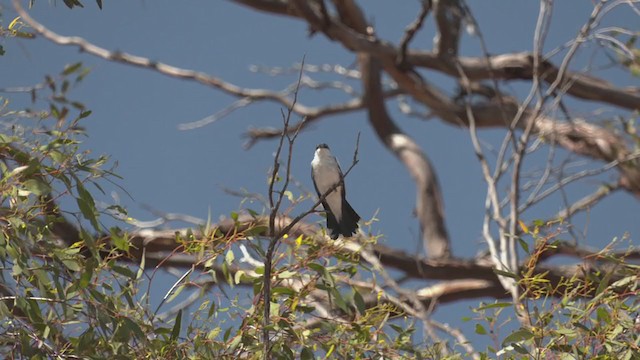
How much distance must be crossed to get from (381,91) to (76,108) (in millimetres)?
3711

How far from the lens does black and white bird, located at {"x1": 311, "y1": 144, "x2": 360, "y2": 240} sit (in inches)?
118

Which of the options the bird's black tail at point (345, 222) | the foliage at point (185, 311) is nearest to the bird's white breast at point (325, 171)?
the bird's black tail at point (345, 222)

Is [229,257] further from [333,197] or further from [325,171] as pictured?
[325,171]

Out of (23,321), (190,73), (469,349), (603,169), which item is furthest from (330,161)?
(190,73)

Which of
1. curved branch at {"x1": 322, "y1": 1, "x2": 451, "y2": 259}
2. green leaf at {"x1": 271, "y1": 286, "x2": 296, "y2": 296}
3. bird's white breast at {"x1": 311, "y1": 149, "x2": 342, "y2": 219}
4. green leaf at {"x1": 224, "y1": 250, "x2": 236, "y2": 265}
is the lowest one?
curved branch at {"x1": 322, "y1": 1, "x2": 451, "y2": 259}

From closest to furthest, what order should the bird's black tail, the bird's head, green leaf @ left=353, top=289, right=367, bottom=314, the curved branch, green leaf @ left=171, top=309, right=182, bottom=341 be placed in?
1. green leaf @ left=171, top=309, right=182, bottom=341
2. green leaf @ left=353, top=289, right=367, bottom=314
3. the bird's black tail
4. the bird's head
5. the curved branch

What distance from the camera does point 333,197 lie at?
3.31 meters

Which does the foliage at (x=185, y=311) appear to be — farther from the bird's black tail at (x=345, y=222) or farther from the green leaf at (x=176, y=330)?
the bird's black tail at (x=345, y=222)

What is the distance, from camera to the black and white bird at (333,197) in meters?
2.99

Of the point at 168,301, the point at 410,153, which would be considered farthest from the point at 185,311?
the point at 410,153

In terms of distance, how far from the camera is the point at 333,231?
293cm

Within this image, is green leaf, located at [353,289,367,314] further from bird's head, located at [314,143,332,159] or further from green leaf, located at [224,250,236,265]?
bird's head, located at [314,143,332,159]

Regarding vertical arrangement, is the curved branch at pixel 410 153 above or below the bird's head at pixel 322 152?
below

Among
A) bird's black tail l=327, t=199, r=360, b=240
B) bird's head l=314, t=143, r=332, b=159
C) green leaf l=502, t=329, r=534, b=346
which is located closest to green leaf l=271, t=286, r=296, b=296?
bird's black tail l=327, t=199, r=360, b=240
